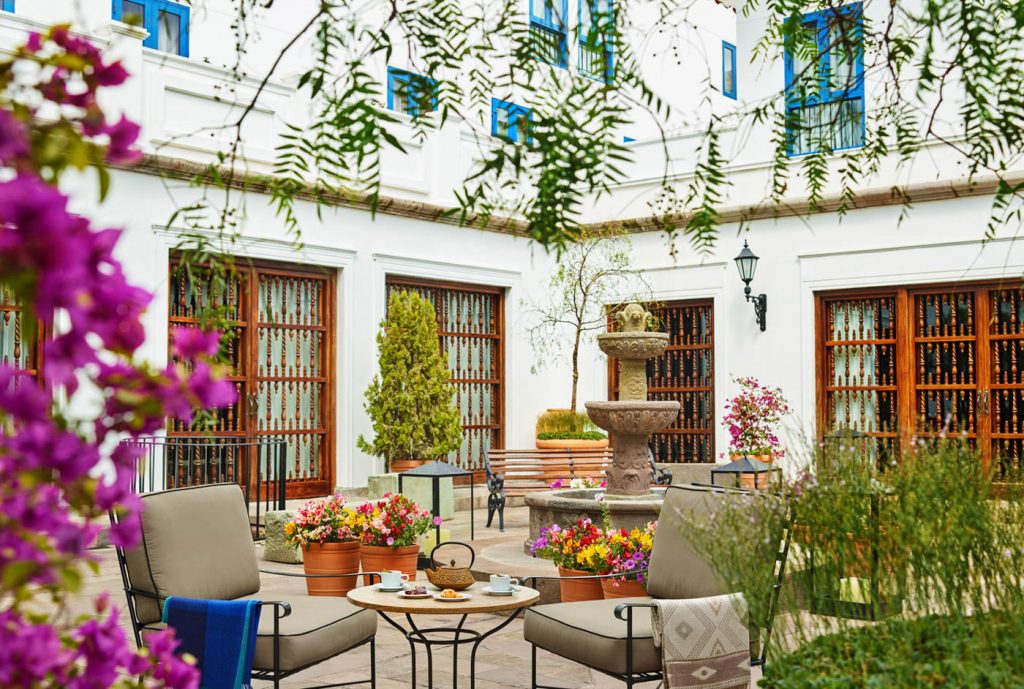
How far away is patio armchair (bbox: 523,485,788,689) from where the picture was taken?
393 cm

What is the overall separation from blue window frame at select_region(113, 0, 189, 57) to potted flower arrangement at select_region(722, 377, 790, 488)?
7173 millimetres

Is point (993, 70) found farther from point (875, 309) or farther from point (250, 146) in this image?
point (875, 309)

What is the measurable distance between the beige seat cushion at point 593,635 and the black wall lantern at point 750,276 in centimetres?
795

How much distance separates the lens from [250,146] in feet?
33.6

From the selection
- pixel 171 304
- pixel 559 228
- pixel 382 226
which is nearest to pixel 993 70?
pixel 559 228

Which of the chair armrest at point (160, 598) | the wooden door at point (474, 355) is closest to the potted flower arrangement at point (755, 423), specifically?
the wooden door at point (474, 355)

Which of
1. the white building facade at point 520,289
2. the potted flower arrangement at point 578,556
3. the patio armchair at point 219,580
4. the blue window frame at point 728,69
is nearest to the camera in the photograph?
the patio armchair at point 219,580

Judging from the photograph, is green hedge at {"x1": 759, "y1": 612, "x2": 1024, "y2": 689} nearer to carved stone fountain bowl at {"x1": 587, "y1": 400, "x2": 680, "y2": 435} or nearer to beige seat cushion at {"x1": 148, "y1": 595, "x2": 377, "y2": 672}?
beige seat cushion at {"x1": 148, "y1": 595, "x2": 377, "y2": 672}

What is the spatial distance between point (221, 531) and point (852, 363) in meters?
8.80

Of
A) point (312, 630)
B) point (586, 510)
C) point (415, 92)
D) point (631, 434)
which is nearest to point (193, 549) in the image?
point (312, 630)

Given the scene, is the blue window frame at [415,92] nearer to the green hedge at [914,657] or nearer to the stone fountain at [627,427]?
the green hedge at [914,657]

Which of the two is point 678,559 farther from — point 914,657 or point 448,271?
point 448,271

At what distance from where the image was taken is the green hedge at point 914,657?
2.00 m

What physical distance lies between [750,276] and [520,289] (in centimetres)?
290
